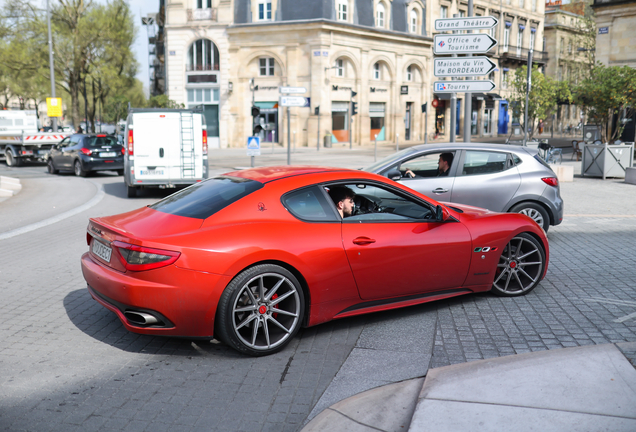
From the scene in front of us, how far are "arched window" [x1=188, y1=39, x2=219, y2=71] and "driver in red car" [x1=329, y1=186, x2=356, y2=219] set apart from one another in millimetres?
44901

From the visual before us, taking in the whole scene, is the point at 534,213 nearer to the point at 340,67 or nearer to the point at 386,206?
the point at 386,206

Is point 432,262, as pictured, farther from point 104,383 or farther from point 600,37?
point 600,37

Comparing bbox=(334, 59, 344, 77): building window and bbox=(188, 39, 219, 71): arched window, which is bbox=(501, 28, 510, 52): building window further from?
bbox=(188, 39, 219, 71): arched window

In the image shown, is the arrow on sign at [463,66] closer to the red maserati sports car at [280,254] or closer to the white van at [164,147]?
the white van at [164,147]

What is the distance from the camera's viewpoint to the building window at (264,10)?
47938 millimetres

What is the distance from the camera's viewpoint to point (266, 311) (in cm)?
456

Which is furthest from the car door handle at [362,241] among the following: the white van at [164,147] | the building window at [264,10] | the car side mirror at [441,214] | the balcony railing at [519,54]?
the balcony railing at [519,54]

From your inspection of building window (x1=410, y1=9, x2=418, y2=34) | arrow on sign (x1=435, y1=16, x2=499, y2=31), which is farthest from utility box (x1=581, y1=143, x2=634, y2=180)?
building window (x1=410, y1=9, x2=418, y2=34)

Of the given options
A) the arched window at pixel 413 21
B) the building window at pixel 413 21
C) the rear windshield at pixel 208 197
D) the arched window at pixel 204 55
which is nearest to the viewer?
the rear windshield at pixel 208 197

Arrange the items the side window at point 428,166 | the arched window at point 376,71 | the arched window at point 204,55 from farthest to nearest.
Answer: the arched window at point 376,71 → the arched window at point 204,55 → the side window at point 428,166

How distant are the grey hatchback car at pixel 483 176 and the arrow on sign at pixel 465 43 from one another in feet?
16.2

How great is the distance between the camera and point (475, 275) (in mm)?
5707

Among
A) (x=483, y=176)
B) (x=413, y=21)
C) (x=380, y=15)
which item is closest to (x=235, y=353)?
(x=483, y=176)

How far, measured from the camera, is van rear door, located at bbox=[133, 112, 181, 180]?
50.2 feet
